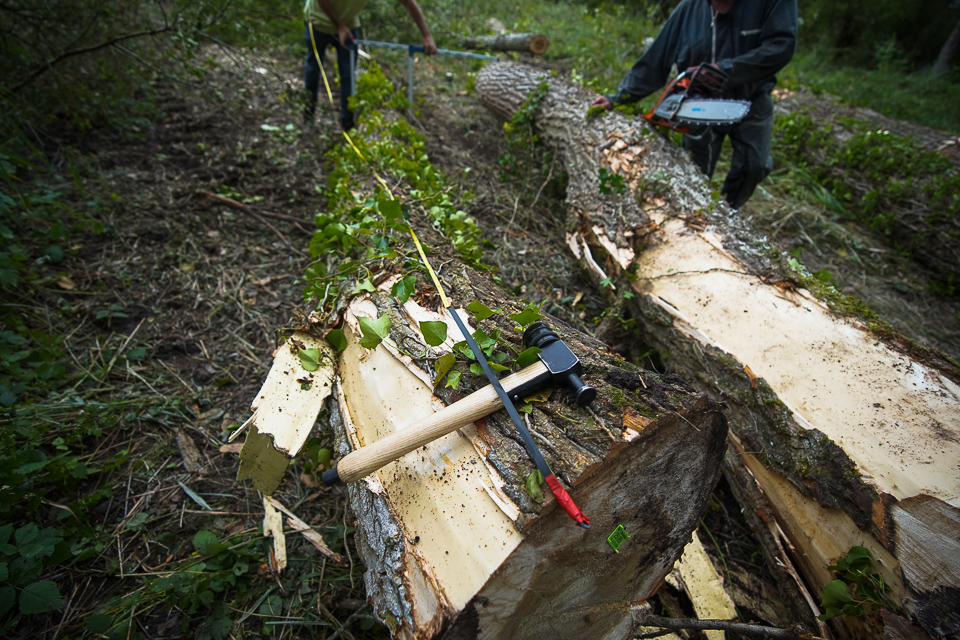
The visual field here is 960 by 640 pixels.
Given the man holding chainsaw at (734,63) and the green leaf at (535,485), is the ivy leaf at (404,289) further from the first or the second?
the man holding chainsaw at (734,63)

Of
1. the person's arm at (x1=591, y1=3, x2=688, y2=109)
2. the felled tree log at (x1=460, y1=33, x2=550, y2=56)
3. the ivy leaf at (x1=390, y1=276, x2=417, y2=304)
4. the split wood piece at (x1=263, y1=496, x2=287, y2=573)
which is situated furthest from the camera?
the felled tree log at (x1=460, y1=33, x2=550, y2=56)

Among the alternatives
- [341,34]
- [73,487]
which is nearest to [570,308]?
[73,487]

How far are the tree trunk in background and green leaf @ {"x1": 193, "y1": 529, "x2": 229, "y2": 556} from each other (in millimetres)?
14617

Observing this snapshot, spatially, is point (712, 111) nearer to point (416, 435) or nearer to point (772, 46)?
point (772, 46)

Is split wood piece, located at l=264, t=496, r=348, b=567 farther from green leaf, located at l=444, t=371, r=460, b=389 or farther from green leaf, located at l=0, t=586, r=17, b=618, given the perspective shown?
green leaf, located at l=444, t=371, r=460, b=389

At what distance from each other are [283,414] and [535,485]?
3.05ft

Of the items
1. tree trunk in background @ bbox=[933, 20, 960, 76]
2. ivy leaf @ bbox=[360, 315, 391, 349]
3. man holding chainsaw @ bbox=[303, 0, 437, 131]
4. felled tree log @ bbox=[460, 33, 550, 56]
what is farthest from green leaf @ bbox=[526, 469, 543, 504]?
tree trunk in background @ bbox=[933, 20, 960, 76]

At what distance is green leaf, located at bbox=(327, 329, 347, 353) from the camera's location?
1546mm

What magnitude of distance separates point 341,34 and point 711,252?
3.47 metres

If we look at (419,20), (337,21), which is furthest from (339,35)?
(419,20)

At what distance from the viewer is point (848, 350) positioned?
5.25 feet

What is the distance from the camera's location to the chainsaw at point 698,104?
272 centimetres

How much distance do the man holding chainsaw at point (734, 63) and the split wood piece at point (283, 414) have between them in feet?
9.44

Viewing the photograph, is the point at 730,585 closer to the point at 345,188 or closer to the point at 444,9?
the point at 345,188
